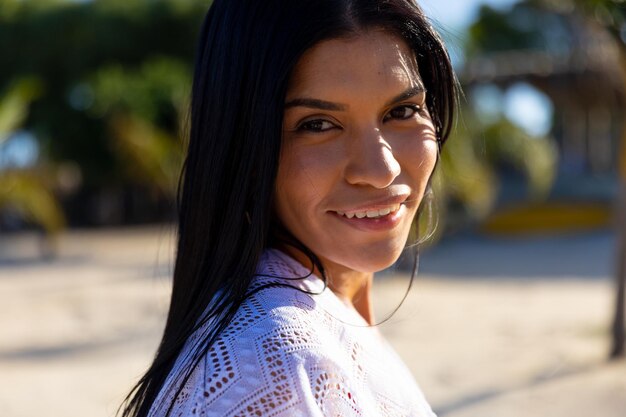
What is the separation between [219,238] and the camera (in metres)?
1.09

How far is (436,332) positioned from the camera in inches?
279

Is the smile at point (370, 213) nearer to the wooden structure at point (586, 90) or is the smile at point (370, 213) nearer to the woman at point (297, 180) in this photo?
the woman at point (297, 180)

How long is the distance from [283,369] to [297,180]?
0.31 m

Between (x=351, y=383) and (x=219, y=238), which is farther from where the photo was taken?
(x=219, y=238)

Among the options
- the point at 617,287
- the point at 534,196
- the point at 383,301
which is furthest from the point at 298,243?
the point at 534,196

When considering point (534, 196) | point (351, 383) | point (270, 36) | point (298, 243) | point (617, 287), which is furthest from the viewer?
point (534, 196)

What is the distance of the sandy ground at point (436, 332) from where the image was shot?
5.13 metres

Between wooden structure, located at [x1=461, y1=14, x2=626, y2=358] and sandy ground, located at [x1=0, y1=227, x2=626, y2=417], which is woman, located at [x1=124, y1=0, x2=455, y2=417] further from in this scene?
wooden structure, located at [x1=461, y1=14, x2=626, y2=358]

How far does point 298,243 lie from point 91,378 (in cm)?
499

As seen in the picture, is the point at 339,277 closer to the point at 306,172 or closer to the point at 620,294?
the point at 306,172

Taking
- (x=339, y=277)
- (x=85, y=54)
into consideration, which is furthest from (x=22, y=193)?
(x=339, y=277)

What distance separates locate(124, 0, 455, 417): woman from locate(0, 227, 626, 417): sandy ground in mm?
971

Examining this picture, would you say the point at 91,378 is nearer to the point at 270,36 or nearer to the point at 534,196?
the point at 270,36

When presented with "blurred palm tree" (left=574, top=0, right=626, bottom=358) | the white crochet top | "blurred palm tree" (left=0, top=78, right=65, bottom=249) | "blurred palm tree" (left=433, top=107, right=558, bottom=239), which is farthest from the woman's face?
"blurred palm tree" (left=0, top=78, right=65, bottom=249)
